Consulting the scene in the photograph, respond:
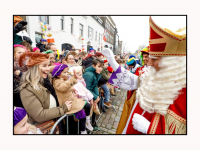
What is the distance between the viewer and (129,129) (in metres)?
1.47

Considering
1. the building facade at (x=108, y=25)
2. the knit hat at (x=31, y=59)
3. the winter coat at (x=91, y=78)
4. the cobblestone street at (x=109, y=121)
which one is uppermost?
the building facade at (x=108, y=25)

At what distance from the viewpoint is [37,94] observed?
55.6 inches

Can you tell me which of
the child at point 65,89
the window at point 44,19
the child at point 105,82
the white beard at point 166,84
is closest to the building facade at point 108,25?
the window at point 44,19

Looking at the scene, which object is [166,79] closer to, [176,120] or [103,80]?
[176,120]

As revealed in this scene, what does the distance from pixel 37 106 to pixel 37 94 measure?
158 mm

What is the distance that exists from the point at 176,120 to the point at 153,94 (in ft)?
1.11

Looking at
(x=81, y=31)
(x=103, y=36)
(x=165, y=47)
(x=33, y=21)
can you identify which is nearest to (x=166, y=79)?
(x=165, y=47)

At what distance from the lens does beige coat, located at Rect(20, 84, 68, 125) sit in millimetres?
1350

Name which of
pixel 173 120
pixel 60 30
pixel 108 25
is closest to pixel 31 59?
pixel 173 120

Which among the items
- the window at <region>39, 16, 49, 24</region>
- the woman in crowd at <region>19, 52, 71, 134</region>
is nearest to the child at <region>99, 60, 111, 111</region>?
the woman in crowd at <region>19, 52, 71, 134</region>

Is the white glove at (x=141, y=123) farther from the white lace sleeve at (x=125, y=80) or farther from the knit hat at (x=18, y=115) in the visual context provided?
the knit hat at (x=18, y=115)

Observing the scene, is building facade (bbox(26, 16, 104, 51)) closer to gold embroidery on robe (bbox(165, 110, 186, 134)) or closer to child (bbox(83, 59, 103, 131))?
child (bbox(83, 59, 103, 131))

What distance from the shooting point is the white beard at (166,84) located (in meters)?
1.13

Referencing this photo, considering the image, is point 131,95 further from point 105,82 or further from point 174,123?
point 105,82
